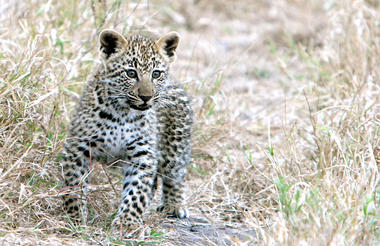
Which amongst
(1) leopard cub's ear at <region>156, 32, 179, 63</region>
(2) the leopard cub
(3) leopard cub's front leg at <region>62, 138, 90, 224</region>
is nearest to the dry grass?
(3) leopard cub's front leg at <region>62, 138, 90, 224</region>

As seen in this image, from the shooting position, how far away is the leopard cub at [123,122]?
19.4 feet

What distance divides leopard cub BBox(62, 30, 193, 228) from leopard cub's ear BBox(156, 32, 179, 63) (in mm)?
19

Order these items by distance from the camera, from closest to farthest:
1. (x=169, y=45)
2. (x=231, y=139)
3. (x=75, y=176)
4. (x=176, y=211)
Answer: (x=75, y=176)
(x=169, y=45)
(x=176, y=211)
(x=231, y=139)

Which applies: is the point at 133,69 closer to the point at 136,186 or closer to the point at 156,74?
the point at 156,74

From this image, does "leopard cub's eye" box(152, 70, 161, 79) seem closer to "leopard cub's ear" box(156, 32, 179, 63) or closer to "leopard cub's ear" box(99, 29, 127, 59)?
"leopard cub's ear" box(156, 32, 179, 63)

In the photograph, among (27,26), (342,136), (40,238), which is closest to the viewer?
(40,238)

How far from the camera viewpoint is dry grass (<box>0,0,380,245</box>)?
200 inches

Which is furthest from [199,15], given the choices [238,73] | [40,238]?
[40,238]

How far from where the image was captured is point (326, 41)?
10023 millimetres

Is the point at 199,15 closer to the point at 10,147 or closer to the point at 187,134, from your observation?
the point at 187,134

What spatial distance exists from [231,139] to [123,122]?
253 centimetres

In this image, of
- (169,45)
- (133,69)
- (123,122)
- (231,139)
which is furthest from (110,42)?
(231,139)

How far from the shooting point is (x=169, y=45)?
6480 millimetres

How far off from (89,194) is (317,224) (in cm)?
240
